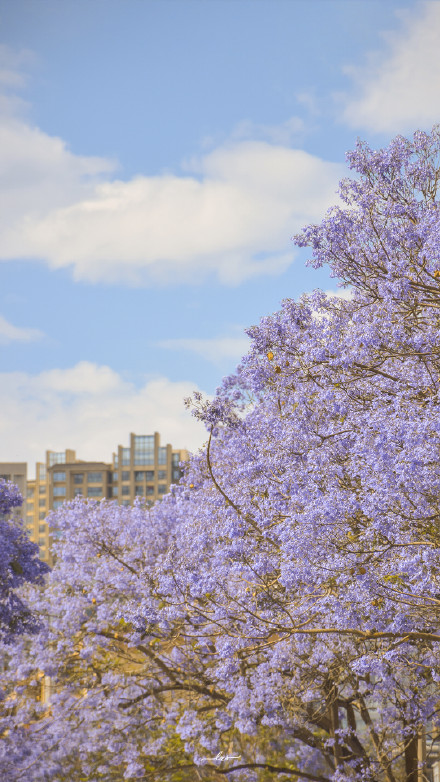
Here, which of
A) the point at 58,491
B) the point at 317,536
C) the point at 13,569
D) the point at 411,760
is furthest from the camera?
the point at 58,491

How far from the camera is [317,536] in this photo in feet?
25.3

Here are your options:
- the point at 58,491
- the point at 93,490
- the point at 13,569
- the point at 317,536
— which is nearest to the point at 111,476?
the point at 93,490

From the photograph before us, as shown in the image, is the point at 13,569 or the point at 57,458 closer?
the point at 13,569

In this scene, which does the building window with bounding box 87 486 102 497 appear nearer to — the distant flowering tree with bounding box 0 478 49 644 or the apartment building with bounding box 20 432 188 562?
the apartment building with bounding box 20 432 188 562

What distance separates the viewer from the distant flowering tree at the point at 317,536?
744cm

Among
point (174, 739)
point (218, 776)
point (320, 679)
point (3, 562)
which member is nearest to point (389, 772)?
point (320, 679)

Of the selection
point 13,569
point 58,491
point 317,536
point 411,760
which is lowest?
point 411,760

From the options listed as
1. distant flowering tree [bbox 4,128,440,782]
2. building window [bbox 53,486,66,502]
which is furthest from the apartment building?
distant flowering tree [bbox 4,128,440,782]

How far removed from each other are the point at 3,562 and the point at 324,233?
7108 mm

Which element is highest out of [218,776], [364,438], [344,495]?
[364,438]

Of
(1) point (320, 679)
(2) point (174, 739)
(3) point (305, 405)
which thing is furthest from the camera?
(2) point (174, 739)

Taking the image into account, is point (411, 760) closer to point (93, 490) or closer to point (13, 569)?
point (13, 569)

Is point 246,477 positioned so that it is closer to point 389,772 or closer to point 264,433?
→ point 264,433

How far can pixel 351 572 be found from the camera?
24.8ft
